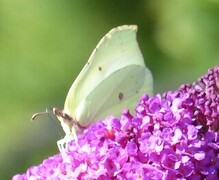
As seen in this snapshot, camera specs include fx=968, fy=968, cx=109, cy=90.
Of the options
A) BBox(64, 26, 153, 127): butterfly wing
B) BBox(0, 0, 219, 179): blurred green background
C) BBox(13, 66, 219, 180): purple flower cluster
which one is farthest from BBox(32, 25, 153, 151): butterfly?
BBox(0, 0, 219, 179): blurred green background

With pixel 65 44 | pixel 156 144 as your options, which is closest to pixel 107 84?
pixel 156 144

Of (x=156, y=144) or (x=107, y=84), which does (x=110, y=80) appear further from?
(x=156, y=144)

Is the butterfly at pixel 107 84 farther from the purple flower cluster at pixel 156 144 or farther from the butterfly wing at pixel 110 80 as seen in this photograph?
the purple flower cluster at pixel 156 144

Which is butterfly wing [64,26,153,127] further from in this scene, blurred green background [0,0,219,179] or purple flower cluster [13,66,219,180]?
blurred green background [0,0,219,179]

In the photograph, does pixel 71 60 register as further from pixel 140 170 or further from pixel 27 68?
pixel 140 170

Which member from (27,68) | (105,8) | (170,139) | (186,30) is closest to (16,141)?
(27,68)
